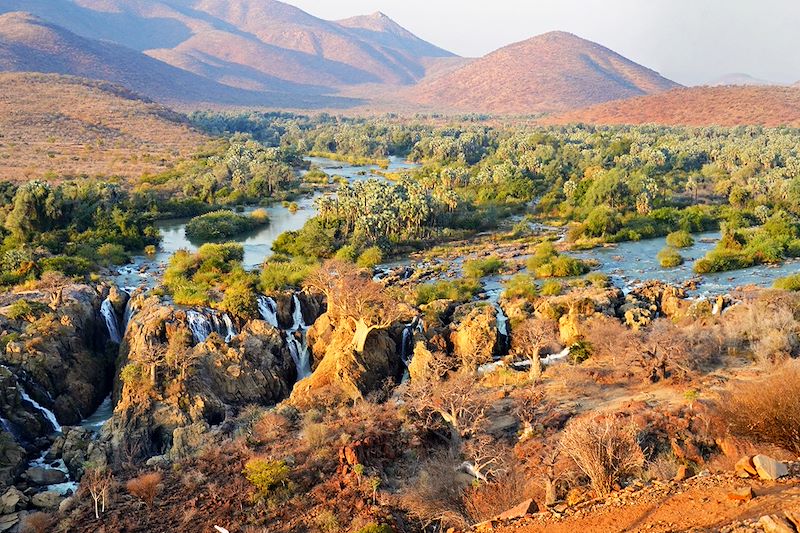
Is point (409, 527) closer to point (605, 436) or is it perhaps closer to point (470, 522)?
point (470, 522)

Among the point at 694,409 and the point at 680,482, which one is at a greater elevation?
the point at 680,482

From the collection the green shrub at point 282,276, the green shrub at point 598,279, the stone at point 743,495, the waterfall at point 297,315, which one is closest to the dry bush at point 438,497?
the stone at point 743,495

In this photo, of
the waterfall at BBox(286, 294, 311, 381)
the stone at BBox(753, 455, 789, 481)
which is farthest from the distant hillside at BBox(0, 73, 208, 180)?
the stone at BBox(753, 455, 789, 481)

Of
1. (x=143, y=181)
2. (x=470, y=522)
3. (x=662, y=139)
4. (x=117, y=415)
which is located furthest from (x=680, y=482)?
(x=662, y=139)

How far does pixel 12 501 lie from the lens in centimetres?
1906

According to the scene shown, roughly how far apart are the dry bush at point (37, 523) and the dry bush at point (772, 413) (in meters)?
17.4

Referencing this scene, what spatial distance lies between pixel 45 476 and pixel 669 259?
3835cm

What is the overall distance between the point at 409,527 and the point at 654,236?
1767 inches

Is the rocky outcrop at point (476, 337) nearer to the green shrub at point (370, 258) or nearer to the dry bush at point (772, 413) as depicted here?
the green shrub at point (370, 258)

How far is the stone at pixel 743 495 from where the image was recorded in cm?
1215

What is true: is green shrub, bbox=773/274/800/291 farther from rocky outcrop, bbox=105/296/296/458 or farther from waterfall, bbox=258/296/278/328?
waterfall, bbox=258/296/278/328

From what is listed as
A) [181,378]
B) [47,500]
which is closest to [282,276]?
[181,378]

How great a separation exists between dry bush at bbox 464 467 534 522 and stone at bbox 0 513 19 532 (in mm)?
11935

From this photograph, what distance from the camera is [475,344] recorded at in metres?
32.4
